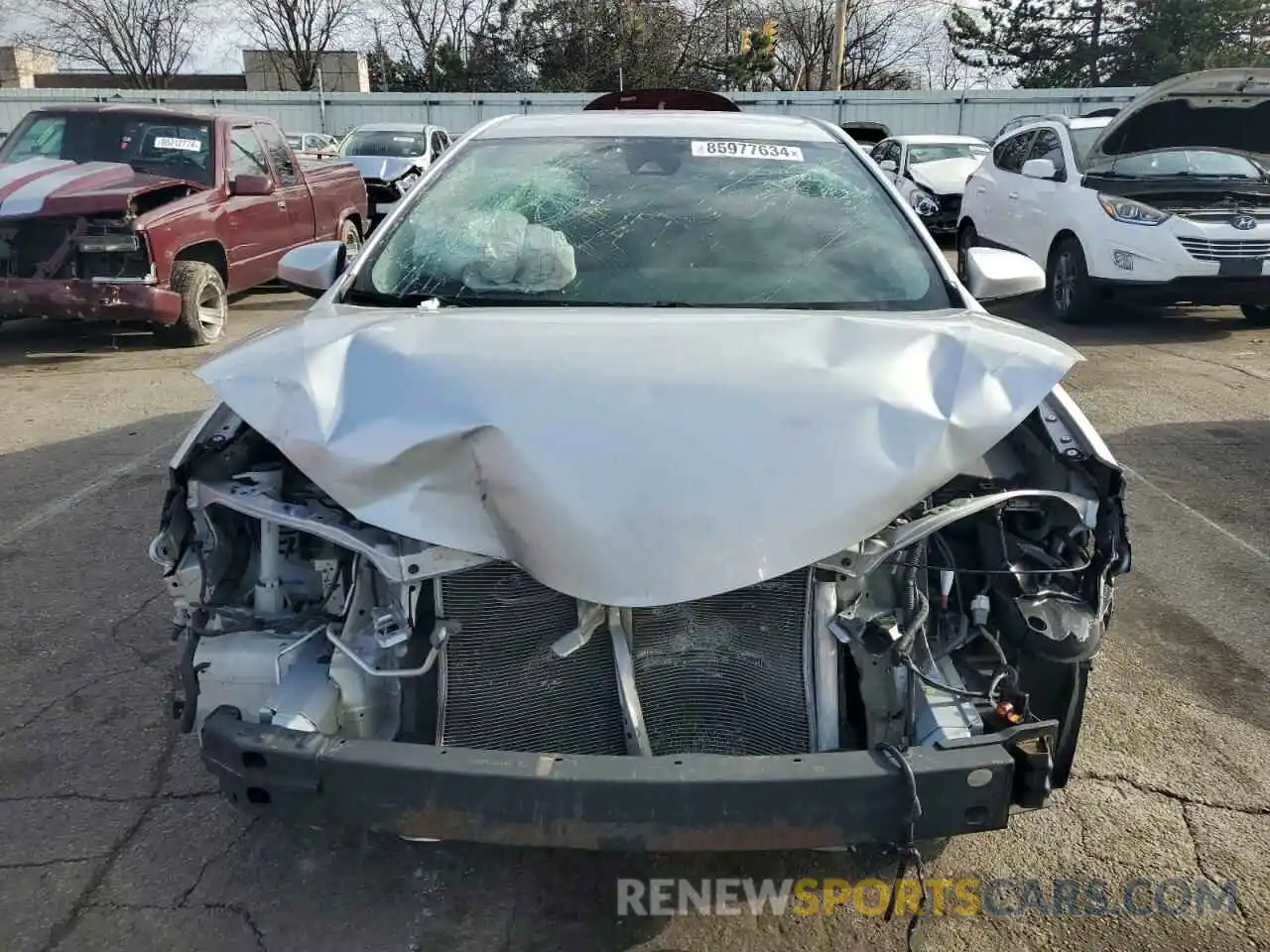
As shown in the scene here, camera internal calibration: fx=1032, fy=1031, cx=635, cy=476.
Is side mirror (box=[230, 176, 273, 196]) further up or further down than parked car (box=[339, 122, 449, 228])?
further down

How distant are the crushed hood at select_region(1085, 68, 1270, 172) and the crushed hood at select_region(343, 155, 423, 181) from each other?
10021 mm

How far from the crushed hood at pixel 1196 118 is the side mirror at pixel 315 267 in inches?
300

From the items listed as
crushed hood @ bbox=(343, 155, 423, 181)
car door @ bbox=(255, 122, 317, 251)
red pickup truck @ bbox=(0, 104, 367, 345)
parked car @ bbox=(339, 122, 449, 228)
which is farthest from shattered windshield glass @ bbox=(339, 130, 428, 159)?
red pickup truck @ bbox=(0, 104, 367, 345)

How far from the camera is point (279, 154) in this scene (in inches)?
400

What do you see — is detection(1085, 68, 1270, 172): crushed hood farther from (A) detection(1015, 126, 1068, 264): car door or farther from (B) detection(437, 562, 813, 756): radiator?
(B) detection(437, 562, 813, 756): radiator

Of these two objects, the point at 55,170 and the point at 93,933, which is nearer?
the point at 93,933

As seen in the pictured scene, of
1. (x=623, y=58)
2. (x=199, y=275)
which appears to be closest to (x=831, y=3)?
(x=623, y=58)

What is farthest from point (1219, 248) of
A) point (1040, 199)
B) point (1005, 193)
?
point (1005, 193)

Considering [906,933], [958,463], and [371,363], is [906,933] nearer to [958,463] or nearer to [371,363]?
[958,463]

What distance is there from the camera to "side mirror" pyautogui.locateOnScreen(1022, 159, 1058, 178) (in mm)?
9203

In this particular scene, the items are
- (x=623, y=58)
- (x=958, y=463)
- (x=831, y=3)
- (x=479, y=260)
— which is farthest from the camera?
(x=831, y=3)

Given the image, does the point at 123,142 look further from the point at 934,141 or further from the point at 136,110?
the point at 934,141

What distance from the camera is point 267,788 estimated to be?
205 cm

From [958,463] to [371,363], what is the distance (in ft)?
4.46
